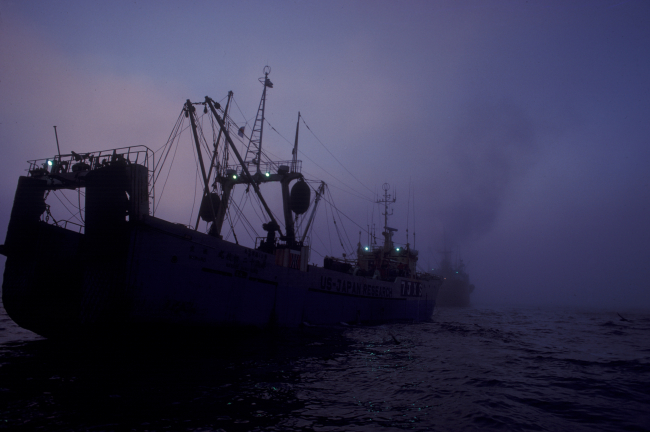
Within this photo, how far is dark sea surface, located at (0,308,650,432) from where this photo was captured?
19.4ft

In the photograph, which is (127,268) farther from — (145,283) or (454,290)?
(454,290)

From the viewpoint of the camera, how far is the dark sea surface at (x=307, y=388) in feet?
19.4

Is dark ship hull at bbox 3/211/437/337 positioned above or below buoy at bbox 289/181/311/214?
below

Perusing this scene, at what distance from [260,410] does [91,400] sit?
133 inches

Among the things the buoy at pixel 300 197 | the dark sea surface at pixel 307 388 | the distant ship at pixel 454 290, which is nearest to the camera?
the dark sea surface at pixel 307 388

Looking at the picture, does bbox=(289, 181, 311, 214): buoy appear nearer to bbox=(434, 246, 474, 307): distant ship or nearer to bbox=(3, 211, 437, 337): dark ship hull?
bbox=(3, 211, 437, 337): dark ship hull

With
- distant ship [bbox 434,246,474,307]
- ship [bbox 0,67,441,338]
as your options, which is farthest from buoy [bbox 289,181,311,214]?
distant ship [bbox 434,246,474,307]

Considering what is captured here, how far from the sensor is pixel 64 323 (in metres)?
14.3

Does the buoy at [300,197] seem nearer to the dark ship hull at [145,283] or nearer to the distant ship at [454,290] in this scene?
the dark ship hull at [145,283]

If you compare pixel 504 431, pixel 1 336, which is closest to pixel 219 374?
pixel 504 431

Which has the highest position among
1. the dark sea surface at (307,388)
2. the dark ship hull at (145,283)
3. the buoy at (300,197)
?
the buoy at (300,197)

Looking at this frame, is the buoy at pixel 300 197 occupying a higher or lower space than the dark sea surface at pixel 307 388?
higher

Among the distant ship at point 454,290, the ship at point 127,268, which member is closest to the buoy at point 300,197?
the ship at point 127,268

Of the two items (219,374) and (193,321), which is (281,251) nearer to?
(193,321)
